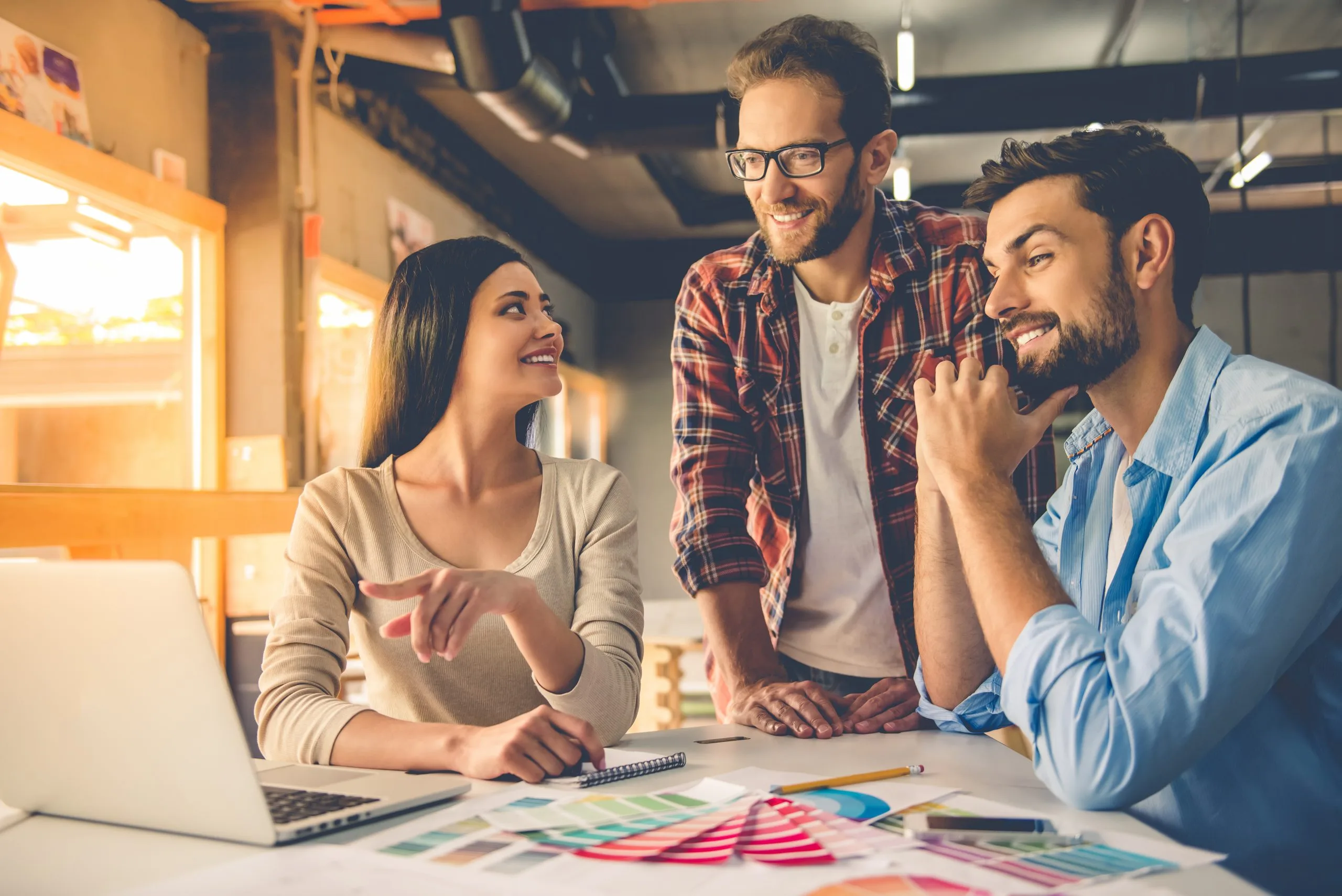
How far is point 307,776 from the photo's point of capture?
110 centimetres

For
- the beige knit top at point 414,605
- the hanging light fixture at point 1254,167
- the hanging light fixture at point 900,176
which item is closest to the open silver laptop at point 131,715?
the beige knit top at point 414,605

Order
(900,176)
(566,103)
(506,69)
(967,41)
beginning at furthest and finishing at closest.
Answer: (900,176)
(967,41)
(566,103)
(506,69)

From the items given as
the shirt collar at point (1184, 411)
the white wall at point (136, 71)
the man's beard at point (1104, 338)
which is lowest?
the shirt collar at point (1184, 411)

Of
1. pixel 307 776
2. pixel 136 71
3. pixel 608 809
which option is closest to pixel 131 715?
pixel 307 776

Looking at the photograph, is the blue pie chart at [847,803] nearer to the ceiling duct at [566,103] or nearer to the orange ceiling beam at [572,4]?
the ceiling duct at [566,103]

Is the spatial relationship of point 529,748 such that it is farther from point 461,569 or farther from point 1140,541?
point 1140,541

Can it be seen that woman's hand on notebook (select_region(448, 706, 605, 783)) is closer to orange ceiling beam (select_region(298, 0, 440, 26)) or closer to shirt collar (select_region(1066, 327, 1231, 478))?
shirt collar (select_region(1066, 327, 1231, 478))

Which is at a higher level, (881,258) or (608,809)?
(881,258)

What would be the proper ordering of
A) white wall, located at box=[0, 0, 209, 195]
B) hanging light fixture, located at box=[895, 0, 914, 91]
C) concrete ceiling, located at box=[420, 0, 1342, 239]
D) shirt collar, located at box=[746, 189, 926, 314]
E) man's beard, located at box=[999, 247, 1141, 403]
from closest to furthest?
1. man's beard, located at box=[999, 247, 1141, 403]
2. shirt collar, located at box=[746, 189, 926, 314]
3. white wall, located at box=[0, 0, 209, 195]
4. hanging light fixture, located at box=[895, 0, 914, 91]
5. concrete ceiling, located at box=[420, 0, 1342, 239]

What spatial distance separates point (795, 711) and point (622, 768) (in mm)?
372

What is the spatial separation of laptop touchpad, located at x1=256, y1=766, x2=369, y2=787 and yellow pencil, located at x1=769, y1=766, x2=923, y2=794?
1.49 feet

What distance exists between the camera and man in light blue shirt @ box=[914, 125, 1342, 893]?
3.00ft

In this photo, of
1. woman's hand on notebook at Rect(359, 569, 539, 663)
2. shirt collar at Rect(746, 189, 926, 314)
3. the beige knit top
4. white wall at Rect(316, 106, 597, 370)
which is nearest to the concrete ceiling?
white wall at Rect(316, 106, 597, 370)

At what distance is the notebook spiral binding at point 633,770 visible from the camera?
3.42ft
